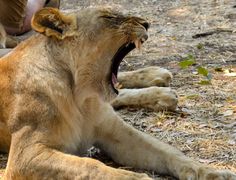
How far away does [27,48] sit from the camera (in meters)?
2.88

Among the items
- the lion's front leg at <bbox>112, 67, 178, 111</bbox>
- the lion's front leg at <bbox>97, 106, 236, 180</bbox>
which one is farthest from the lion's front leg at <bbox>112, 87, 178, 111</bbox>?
the lion's front leg at <bbox>97, 106, 236, 180</bbox>

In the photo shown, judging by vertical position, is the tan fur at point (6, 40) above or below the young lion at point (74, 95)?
below

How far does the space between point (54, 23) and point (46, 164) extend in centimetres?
68

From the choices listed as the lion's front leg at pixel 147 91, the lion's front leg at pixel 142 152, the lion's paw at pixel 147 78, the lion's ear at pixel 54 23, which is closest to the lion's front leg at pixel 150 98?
the lion's front leg at pixel 147 91

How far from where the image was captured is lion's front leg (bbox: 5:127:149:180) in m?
2.39

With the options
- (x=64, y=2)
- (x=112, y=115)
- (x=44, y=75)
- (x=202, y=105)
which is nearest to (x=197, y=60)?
(x=202, y=105)

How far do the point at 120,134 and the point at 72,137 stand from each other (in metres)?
0.30

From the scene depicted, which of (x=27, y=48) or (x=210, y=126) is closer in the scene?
(x=27, y=48)

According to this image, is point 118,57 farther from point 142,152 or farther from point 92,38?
point 142,152

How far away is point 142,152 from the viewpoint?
285 centimetres

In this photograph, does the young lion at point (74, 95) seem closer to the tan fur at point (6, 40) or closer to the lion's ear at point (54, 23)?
the lion's ear at point (54, 23)

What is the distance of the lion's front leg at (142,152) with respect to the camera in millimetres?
2643

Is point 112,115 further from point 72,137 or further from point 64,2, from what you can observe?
point 64,2

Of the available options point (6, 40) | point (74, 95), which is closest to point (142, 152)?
point (74, 95)
